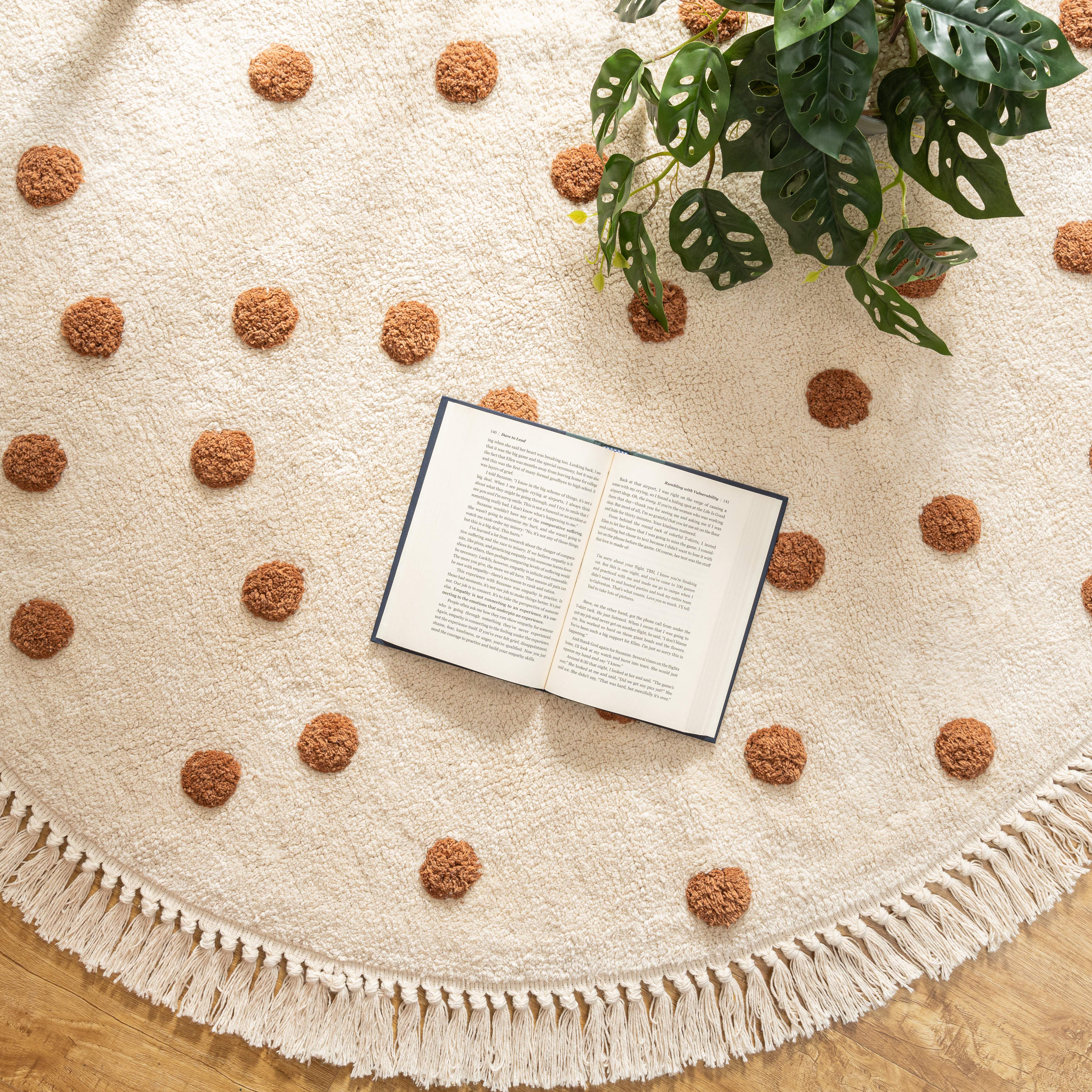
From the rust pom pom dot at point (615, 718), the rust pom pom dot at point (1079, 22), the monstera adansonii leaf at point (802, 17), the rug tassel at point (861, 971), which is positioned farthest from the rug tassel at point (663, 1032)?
the rust pom pom dot at point (1079, 22)

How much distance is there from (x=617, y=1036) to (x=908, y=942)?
1.24 feet

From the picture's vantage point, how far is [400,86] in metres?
1.03

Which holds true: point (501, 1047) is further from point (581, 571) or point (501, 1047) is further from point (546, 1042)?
point (581, 571)

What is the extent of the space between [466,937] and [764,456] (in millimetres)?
703

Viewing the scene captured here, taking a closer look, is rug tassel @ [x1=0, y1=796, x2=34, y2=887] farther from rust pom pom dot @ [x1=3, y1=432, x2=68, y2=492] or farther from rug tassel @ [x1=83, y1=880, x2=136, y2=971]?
rust pom pom dot @ [x1=3, y1=432, x2=68, y2=492]

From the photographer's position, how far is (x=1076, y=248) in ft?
3.35

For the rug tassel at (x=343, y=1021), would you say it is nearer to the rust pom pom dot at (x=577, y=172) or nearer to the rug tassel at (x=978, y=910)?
the rug tassel at (x=978, y=910)

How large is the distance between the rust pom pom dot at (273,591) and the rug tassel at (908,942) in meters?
0.82

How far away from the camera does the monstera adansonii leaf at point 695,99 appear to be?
76 centimetres

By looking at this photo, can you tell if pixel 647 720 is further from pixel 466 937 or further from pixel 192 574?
pixel 192 574

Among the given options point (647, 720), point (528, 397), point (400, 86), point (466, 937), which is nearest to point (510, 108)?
point (400, 86)

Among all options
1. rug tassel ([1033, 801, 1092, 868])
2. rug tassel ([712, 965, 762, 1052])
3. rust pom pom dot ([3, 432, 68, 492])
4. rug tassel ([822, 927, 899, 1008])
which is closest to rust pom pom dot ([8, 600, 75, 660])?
rust pom pom dot ([3, 432, 68, 492])

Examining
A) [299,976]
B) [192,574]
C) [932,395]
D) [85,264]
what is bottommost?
[299,976]

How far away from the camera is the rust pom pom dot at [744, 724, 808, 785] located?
1.01 meters
